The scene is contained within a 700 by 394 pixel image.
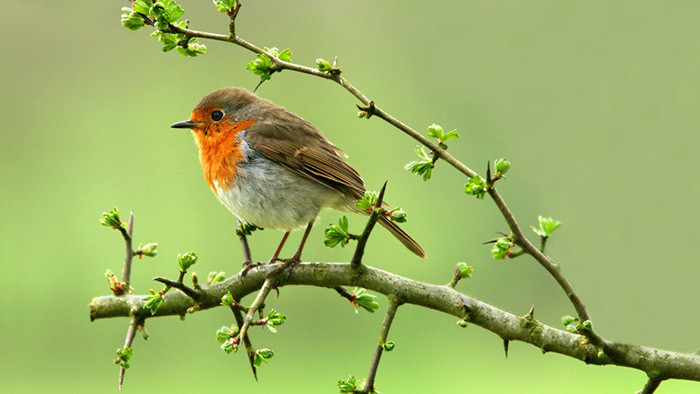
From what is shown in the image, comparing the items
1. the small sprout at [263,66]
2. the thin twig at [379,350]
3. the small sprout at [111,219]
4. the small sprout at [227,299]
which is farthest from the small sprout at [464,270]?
the small sprout at [111,219]

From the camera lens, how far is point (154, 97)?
13.1 m

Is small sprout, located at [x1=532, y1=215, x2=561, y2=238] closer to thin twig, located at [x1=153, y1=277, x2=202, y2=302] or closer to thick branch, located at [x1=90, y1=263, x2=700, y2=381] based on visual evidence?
thick branch, located at [x1=90, y1=263, x2=700, y2=381]

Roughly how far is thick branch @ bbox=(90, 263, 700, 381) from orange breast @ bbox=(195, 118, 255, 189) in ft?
3.60

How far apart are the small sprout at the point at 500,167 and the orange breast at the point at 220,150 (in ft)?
6.46

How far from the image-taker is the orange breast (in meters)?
4.02

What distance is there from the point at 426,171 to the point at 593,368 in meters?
7.92

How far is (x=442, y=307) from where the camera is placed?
2.60 metres

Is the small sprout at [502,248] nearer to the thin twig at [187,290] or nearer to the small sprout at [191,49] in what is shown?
the thin twig at [187,290]

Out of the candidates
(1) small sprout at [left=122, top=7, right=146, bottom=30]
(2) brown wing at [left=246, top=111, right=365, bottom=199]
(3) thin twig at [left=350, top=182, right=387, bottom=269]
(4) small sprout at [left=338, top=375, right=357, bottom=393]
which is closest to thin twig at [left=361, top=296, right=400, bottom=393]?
(4) small sprout at [left=338, top=375, right=357, bottom=393]

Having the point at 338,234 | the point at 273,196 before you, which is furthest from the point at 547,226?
the point at 273,196

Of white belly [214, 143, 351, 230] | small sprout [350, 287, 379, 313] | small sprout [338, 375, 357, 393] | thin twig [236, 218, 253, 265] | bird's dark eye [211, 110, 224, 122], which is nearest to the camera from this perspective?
small sprout [338, 375, 357, 393]

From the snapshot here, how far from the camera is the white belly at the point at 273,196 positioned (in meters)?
3.87

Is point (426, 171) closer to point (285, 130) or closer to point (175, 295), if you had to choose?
point (175, 295)

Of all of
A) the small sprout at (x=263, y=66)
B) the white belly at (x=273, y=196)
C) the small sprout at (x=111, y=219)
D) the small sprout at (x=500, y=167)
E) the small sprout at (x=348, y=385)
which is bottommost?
the small sprout at (x=348, y=385)
